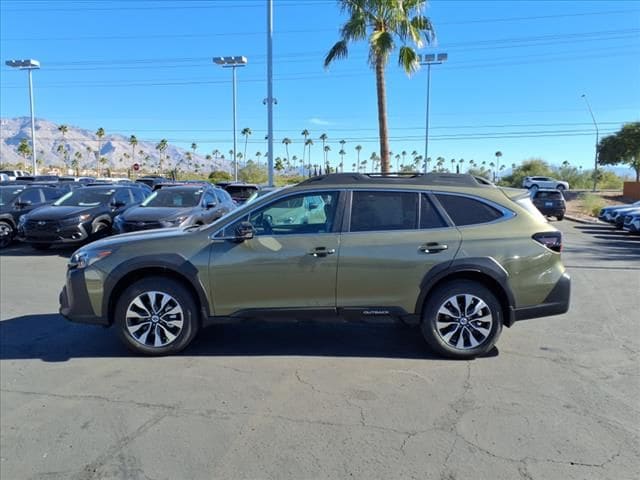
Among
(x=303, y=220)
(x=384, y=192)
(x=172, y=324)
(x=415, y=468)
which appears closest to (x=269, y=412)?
(x=415, y=468)

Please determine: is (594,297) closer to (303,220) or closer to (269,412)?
(303,220)

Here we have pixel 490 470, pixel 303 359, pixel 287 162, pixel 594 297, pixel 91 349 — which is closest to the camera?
pixel 490 470

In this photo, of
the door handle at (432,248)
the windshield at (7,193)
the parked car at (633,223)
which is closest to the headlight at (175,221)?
the windshield at (7,193)

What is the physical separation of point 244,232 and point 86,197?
31.8 ft

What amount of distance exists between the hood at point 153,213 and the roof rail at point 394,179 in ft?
22.0

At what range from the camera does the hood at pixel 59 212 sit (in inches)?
450

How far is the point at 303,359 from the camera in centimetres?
482

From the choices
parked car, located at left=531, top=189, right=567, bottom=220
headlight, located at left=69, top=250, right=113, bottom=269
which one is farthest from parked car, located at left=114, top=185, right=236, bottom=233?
parked car, located at left=531, top=189, right=567, bottom=220

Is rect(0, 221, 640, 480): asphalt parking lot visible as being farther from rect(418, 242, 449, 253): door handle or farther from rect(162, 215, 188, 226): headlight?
rect(162, 215, 188, 226): headlight

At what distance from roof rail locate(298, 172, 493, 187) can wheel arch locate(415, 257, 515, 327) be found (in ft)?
2.82

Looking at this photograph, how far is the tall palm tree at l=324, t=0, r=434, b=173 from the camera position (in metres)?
16.0

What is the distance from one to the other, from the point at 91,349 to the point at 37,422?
155 centimetres

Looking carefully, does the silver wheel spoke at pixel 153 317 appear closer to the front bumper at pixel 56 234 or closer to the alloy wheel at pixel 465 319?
the alloy wheel at pixel 465 319

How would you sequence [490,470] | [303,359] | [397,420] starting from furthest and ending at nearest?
[303,359] < [397,420] < [490,470]
